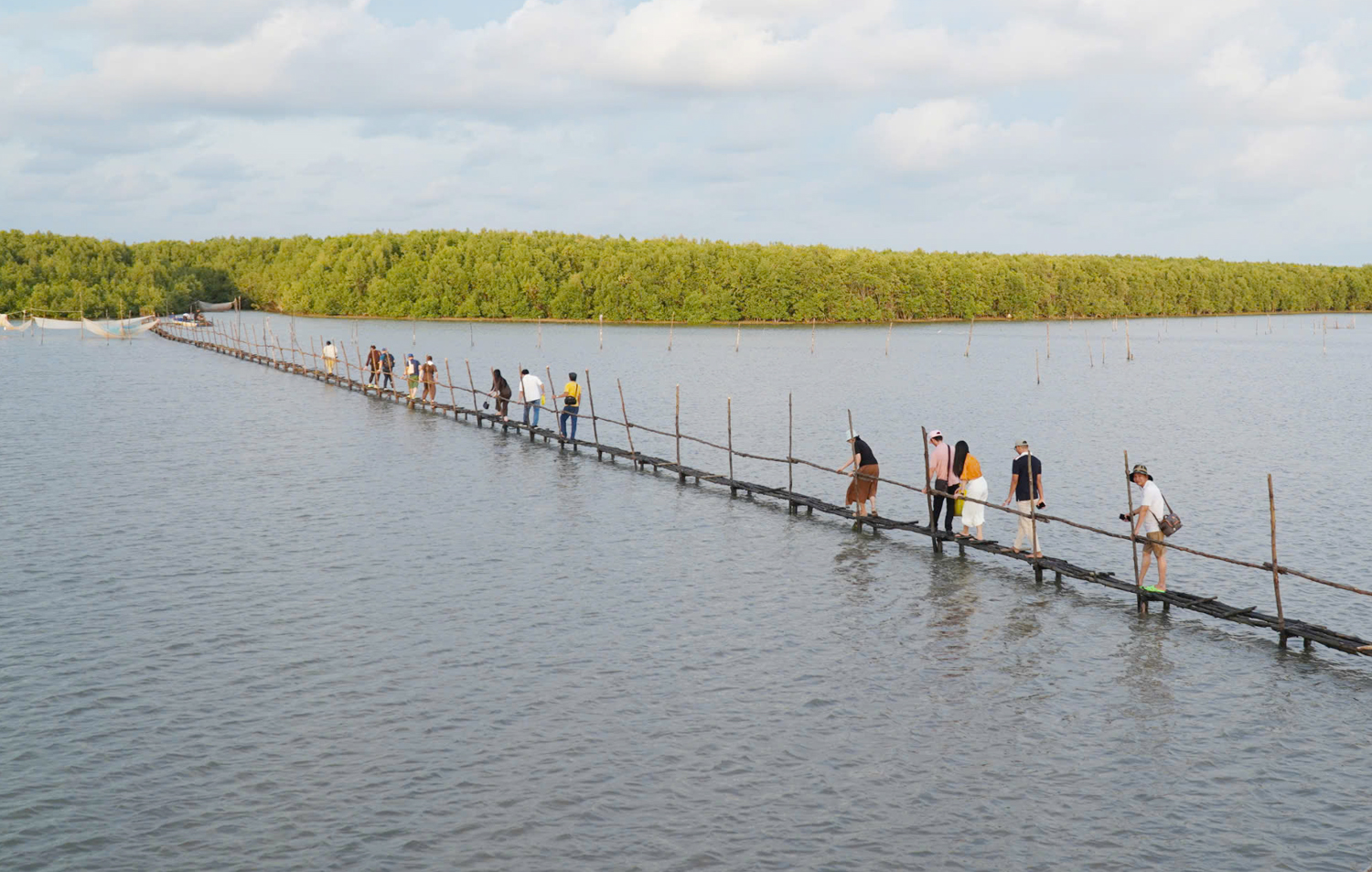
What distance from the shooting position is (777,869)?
12328 millimetres

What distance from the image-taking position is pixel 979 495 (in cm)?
2512

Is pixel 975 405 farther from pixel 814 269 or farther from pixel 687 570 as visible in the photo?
pixel 814 269

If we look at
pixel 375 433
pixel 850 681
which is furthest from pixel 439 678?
pixel 375 433

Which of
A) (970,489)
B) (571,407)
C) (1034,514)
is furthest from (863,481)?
(571,407)

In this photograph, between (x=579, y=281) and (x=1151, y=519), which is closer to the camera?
(x=1151, y=519)

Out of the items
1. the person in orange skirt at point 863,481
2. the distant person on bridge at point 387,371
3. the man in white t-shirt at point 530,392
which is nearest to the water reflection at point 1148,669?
the person in orange skirt at point 863,481

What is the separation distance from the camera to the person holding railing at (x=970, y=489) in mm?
24469

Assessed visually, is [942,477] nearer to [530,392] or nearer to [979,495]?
[979,495]

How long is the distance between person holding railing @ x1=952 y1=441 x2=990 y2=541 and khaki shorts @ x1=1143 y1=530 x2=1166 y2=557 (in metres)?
3.83

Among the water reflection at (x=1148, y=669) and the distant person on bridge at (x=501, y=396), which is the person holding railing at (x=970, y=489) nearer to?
the water reflection at (x=1148, y=669)

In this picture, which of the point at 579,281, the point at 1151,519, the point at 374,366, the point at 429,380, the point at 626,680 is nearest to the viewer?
the point at 626,680

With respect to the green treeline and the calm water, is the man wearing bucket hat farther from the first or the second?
the green treeline

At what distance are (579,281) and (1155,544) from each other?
5358 inches

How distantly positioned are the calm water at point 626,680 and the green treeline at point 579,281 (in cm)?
11582
